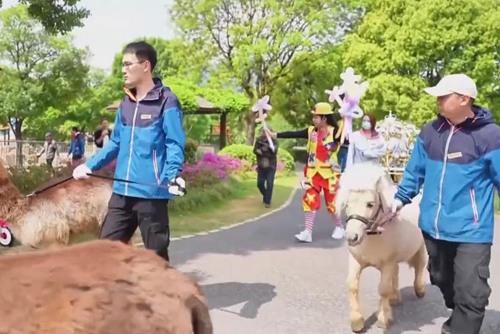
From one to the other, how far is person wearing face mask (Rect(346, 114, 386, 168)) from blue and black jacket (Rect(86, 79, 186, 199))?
4602mm

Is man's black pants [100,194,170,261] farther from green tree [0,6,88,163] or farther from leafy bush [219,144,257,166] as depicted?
green tree [0,6,88,163]

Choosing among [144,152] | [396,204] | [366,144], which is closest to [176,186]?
[144,152]

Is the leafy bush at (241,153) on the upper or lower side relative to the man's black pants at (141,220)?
lower

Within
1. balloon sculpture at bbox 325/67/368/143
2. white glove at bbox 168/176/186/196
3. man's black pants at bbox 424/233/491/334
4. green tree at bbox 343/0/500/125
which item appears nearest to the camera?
man's black pants at bbox 424/233/491/334

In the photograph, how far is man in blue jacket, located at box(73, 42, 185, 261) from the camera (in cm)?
439

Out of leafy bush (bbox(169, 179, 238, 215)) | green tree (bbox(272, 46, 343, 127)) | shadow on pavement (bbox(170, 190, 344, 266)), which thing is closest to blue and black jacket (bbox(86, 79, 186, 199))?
shadow on pavement (bbox(170, 190, 344, 266))

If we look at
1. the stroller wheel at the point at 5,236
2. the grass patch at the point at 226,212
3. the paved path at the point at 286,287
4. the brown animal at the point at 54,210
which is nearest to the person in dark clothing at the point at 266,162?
the grass patch at the point at 226,212

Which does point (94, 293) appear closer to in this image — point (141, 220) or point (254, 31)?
point (141, 220)

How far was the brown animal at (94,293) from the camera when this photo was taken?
2131mm

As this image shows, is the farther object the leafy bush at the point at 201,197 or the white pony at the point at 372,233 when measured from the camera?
the leafy bush at the point at 201,197

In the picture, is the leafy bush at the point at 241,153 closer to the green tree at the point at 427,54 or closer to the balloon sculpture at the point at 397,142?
the balloon sculpture at the point at 397,142

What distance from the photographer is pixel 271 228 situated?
11.0 metres

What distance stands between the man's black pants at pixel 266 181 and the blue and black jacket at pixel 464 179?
993cm

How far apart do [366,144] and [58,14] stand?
5.38m
